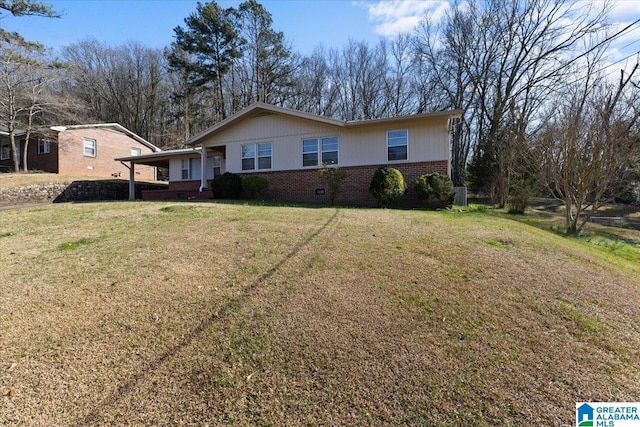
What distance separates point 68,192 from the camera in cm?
1783

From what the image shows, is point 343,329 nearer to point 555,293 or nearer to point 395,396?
point 395,396

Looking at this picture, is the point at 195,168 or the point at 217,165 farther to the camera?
the point at 195,168

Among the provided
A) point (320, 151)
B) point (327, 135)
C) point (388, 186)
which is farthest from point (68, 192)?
point (388, 186)

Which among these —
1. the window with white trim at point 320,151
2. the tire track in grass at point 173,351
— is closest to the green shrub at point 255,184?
the window with white trim at point 320,151

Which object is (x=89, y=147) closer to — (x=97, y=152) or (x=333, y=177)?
(x=97, y=152)

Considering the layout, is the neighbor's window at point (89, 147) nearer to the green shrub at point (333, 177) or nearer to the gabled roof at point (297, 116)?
the gabled roof at point (297, 116)

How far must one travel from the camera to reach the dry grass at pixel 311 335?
225 cm

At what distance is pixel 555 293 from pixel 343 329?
2.77 m

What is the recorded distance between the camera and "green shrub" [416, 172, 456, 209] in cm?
1140

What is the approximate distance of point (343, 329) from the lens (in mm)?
3049

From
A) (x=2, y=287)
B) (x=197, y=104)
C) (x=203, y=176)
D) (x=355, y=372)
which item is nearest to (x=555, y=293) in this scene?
(x=355, y=372)

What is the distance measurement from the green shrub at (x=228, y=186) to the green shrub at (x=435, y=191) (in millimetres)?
8083

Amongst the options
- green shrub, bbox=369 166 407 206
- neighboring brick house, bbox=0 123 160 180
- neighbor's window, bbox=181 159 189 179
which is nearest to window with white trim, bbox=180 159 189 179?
neighbor's window, bbox=181 159 189 179

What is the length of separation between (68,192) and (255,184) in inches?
472
